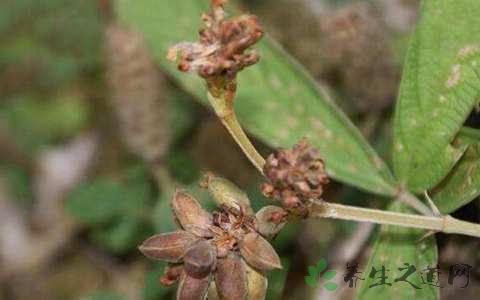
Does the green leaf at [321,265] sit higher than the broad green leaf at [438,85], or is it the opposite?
the broad green leaf at [438,85]

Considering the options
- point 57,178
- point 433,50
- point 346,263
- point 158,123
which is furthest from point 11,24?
point 433,50

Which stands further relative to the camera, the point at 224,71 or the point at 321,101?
the point at 321,101

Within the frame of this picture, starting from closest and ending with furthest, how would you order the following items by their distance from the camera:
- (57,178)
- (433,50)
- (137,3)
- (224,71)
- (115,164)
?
(224,71) < (433,50) < (137,3) < (115,164) < (57,178)

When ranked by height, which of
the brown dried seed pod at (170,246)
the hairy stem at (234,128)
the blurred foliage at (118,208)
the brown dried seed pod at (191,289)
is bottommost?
the blurred foliage at (118,208)

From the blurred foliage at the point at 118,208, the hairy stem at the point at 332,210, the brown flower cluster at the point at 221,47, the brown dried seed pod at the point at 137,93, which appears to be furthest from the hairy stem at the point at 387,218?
the blurred foliage at the point at 118,208

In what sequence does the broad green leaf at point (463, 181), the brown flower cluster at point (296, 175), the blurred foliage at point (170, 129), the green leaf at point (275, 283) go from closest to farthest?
the brown flower cluster at point (296, 175) → the broad green leaf at point (463, 181) → the blurred foliage at point (170, 129) → the green leaf at point (275, 283)

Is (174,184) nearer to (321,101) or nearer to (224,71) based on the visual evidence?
(321,101)

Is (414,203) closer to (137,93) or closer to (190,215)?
(190,215)

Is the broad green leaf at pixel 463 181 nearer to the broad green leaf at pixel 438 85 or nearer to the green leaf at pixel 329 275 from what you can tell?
the broad green leaf at pixel 438 85
